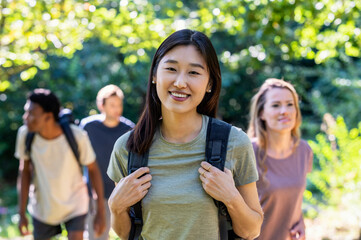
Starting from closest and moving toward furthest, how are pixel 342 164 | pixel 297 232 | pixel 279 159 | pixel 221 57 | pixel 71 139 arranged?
1. pixel 297 232
2. pixel 279 159
3. pixel 71 139
4. pixel 342 164
5. pixel 221 57

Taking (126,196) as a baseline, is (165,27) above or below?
above

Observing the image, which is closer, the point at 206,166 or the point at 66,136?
the point at 206,166

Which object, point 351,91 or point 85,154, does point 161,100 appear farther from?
point 351,91

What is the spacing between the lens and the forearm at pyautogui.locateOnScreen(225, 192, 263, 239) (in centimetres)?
208

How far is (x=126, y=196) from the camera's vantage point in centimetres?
218

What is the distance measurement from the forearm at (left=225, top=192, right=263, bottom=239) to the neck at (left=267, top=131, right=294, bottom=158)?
1.57 metres

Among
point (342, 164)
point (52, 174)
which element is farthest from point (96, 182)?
point (342, 164)

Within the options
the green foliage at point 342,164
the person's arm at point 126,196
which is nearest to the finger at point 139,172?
the person's arm at point 126,196

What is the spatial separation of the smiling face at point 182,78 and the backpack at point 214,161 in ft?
0.53

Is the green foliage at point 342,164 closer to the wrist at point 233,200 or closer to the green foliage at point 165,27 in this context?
the green foliage at point 165,27

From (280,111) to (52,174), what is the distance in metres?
2.25

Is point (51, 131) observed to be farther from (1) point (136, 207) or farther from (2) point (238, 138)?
(2) point (238, 138)

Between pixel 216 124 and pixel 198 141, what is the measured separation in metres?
0.12

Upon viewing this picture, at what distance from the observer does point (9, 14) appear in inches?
189
